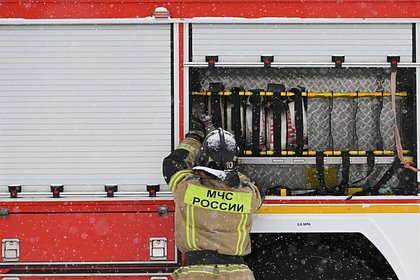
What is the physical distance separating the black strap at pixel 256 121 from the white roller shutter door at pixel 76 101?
0.73m

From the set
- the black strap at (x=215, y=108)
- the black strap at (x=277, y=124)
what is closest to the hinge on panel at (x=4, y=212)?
the black strap at (x=215, y=108)

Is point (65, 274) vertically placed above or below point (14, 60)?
below

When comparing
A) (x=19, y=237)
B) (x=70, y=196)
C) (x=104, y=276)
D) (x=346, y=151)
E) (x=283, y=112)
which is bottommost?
(x=104, y=276)

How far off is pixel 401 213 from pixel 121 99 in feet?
7.84

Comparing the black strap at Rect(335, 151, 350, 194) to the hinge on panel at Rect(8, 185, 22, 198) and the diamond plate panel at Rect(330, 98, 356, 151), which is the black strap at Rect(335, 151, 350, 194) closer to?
the diamond plate panel at Rect(330, 98, 356, 151)

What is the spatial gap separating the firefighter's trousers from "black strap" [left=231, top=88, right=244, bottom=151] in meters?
1.07

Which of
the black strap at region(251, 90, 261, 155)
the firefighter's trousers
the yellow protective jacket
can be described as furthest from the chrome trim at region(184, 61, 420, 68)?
the firefighter's trousers

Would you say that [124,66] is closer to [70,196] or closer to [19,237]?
[70,196]

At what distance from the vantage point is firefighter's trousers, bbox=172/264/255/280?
13.5 feet

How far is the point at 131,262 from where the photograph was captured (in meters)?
4.59

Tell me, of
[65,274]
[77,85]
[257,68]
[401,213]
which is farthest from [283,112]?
[65,274]

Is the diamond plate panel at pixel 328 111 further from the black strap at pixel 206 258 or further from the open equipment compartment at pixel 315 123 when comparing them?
the black strap at pixel 206 258

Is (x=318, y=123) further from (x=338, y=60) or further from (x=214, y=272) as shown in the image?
(x=214, y=272)

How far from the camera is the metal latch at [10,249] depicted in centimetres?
458
